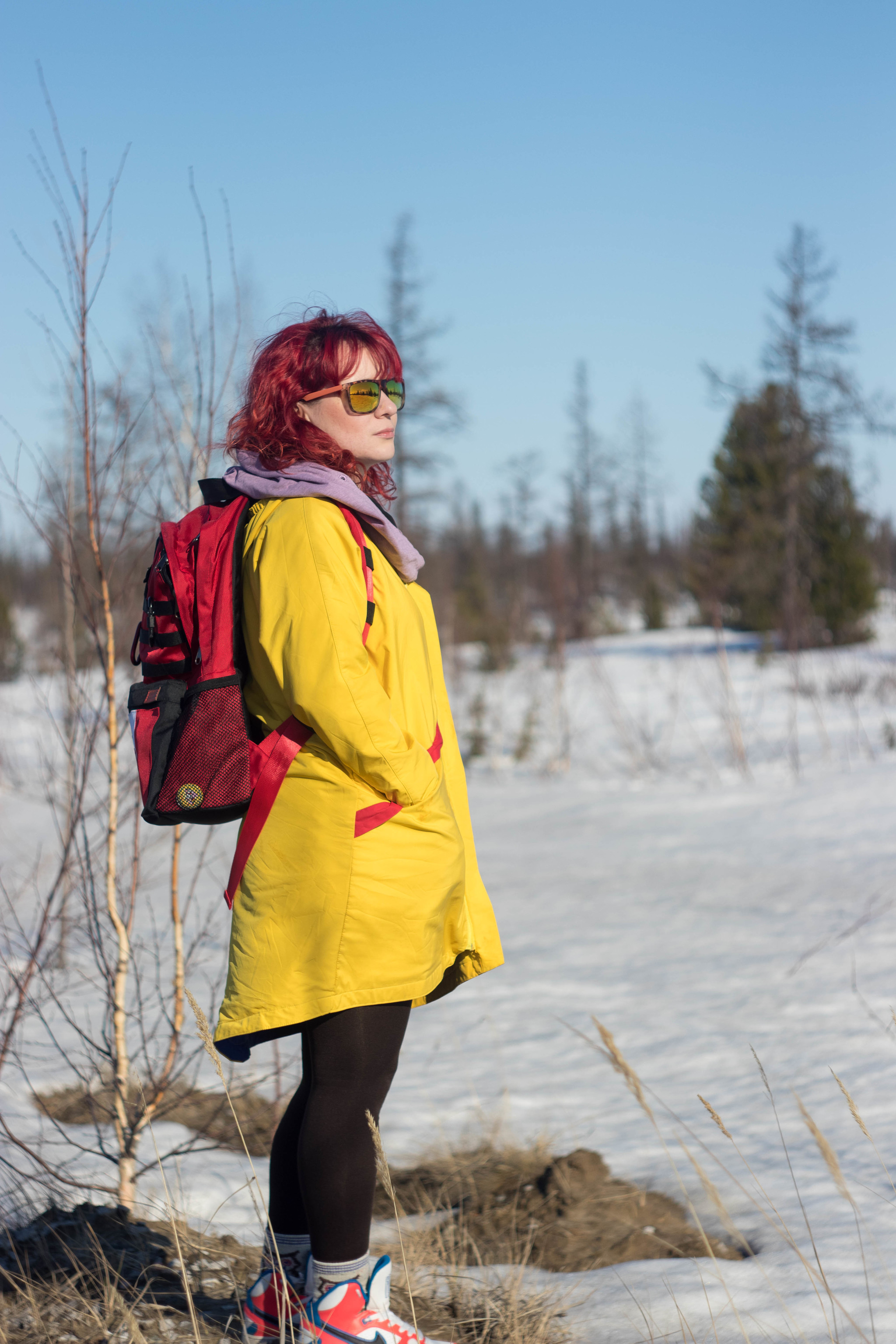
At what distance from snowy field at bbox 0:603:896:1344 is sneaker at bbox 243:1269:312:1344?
1.49 feet

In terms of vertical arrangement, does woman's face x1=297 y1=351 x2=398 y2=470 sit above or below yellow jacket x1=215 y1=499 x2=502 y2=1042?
above

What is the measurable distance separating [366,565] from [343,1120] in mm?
793

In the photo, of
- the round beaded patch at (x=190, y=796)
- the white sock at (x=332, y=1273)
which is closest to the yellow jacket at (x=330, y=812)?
the round beaded patch at (x=190, y=796)

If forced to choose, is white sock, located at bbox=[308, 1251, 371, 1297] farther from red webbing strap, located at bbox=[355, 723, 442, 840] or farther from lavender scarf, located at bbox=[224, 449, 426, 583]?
→ lavender scarf, located at bbox=[224, 449, 426, 583]

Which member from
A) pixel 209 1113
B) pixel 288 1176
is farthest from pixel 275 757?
pixel 209 1113

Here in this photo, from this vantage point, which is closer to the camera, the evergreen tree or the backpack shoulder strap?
the backpack shoulder strap

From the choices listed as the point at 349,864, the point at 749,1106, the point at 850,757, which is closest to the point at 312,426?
the point at 349,864

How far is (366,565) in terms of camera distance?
4.69ft

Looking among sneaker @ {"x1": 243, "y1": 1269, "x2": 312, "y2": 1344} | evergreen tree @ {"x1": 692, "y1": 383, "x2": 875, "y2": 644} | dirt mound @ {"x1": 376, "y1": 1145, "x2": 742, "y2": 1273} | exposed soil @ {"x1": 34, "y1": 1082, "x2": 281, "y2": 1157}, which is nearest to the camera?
sneaker @ {"x1": 243, "y1": 1269, "x2": 312, "y2": 1344}

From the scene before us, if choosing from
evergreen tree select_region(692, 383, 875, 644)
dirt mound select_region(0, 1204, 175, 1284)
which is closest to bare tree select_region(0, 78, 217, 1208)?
dirt mound select_region(0, 1204, 175, 1284)

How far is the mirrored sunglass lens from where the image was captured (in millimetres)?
1545

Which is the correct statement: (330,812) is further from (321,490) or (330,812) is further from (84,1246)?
(84,1246)

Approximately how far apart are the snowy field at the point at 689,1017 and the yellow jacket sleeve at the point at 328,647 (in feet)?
2.84

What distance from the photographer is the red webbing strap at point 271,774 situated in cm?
141
